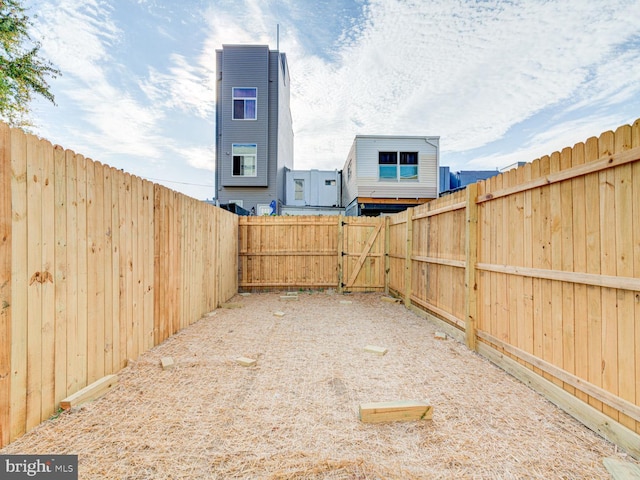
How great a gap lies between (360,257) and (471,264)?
421 centimetres

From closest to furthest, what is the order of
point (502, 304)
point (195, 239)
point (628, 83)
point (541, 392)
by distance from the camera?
point (541, 392)
point (502, 304)
point (195, 239)
point (628, 83)

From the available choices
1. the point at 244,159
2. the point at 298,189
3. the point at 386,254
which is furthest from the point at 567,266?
the point at 298,189

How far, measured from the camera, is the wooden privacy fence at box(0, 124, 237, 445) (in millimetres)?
1739

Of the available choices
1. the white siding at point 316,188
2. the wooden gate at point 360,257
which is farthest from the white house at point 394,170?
the wooden gate at point 360,257

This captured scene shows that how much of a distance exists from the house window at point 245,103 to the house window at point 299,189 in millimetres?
4838

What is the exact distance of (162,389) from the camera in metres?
2.52

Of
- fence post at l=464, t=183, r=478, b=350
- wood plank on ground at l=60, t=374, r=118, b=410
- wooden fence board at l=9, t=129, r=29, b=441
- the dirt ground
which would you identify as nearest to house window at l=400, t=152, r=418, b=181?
fence post at l=464, t=183, r=478, b=350

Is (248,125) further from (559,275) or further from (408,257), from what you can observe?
(559,275)

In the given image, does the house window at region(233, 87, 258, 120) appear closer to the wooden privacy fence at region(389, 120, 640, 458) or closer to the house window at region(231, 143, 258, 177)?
the house window at region(231, 143, 258, 177)

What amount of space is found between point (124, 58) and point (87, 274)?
918cm

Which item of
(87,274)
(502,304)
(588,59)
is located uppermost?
(588,59)

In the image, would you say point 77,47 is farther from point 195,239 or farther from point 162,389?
point 162,389

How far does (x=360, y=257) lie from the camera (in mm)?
7797

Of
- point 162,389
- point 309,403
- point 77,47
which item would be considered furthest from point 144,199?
point 77,47
